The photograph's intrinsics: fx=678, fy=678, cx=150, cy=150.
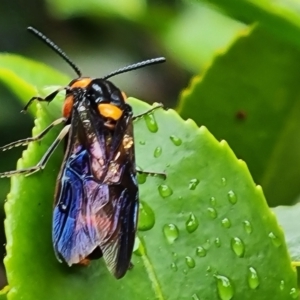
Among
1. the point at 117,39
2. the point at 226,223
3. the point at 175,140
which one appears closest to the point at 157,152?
the point at 175,140

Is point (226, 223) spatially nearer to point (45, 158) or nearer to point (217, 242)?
point (217, 242)

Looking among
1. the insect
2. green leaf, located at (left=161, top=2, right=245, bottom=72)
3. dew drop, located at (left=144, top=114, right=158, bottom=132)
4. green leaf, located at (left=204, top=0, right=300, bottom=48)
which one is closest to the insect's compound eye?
the insect

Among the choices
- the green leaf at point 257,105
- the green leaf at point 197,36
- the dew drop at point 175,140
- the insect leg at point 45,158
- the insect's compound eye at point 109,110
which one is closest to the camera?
the insect leg at point 45,158

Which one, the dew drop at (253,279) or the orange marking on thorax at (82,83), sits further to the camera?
the orange marking on thorax at (82,83)

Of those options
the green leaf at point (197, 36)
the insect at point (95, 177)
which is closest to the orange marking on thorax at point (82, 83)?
the insect at point (95, 177)

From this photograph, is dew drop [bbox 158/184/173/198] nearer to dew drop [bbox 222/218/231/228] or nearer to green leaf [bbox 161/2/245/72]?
dew drop [bbox 222/218/231/228]

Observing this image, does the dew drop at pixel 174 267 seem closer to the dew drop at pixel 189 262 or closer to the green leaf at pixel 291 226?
the dew drop at pixel 189 262

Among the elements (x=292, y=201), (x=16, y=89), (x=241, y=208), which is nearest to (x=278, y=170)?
(x=292, y=201)
